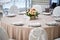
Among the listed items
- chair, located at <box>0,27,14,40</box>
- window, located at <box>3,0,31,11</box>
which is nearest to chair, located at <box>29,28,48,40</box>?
chair, located at <box>0,27,14,40</box>

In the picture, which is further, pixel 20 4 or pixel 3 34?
pixel 20 4

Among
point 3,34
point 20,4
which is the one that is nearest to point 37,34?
point 3,34

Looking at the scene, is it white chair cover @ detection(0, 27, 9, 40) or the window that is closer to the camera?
white chair cover @ detection(0, 27, 9, 40)

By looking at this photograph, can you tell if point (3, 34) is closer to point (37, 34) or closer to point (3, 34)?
point (3, 34)

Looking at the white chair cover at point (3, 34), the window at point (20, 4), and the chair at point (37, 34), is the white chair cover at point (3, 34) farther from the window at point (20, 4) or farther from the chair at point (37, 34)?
the window at point (20, 4)

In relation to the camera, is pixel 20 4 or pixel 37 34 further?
pixel 20 4

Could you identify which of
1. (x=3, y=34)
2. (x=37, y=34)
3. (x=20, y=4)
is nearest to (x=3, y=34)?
(x=3, y=34)

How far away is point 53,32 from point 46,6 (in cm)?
348

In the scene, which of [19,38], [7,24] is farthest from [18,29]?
[7,24]

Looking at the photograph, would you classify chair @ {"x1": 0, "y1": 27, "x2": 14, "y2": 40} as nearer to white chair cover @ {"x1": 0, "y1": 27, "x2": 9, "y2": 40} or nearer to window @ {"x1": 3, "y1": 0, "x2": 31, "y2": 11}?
white chair cover @ {"x1": 0, "y1": 27, "x2": 9, "y2": 40}

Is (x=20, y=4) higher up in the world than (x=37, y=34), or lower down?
higher up

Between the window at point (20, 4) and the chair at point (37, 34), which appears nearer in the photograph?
the chair at point (37, 34)

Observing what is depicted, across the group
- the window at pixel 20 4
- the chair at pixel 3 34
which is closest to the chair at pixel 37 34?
the chair at pixel 3 34

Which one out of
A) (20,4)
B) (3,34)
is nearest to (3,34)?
(3,34)
